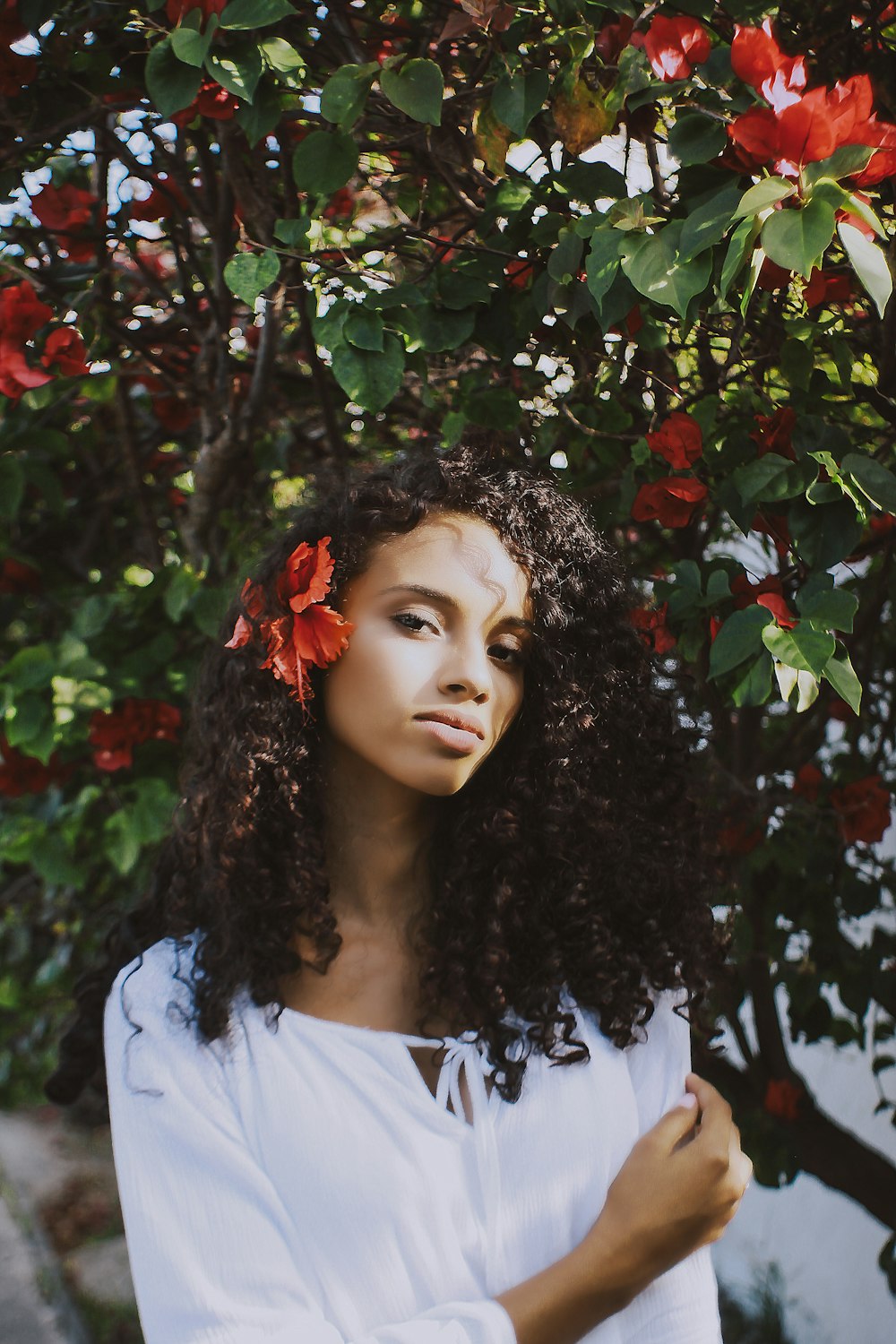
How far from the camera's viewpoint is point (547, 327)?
1439 mm

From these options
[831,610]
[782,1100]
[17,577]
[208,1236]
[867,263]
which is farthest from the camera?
[17,577]

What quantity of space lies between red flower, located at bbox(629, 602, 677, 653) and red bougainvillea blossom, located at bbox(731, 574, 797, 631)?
0.08 metres

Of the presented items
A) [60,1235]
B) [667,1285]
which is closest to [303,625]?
[667,1285]

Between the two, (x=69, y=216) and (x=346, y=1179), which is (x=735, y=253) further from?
(x=69, y=216)

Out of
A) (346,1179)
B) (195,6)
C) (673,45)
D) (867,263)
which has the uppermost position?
(195,6)

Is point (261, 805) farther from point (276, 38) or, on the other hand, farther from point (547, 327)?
point (276, 38)

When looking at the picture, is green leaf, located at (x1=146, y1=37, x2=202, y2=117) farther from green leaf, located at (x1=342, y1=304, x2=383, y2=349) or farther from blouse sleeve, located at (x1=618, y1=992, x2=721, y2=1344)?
blouse sleeve, located at (x1=618, y1=992, x2=721, y2=1344)

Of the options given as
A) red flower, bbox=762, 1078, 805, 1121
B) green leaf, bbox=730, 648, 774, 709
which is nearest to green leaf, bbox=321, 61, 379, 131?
green leaf, bbox=730, 648, 774, 709

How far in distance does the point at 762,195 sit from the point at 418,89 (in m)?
0.44

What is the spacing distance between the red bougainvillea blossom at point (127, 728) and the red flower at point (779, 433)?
985 mm

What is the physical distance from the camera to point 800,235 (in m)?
0.98

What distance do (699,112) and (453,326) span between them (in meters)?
0.37

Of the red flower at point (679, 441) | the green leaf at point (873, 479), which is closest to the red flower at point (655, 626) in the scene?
the red flower at point (679, 441)

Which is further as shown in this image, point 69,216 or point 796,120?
point 69,216
